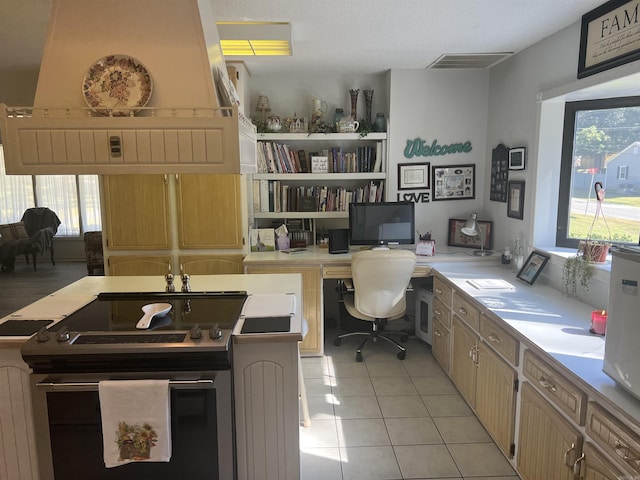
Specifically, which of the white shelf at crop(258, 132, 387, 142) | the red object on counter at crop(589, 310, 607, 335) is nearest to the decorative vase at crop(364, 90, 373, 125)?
the white shelf at crop(258, 132, 387, 142)

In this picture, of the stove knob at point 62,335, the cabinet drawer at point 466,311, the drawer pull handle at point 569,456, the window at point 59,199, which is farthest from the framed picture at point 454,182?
the window at point 59,199

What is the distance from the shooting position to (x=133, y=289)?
2631mm

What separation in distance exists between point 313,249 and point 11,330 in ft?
8.04

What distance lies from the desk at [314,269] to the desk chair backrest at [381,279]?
0.64ft

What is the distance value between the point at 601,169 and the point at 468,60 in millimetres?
1400

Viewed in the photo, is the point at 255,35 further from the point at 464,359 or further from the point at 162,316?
the point at 464,359

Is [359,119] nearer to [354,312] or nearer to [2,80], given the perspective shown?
[354,312]

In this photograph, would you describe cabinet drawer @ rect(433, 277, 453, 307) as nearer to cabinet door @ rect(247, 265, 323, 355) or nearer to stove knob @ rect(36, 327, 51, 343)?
cabinet door @ rect(247, 265, 323, 355)

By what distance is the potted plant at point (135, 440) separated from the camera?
1803 millimetres

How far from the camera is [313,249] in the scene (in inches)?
159

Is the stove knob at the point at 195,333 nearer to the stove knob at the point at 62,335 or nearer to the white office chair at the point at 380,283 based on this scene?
the stove knob at the point at 62,335

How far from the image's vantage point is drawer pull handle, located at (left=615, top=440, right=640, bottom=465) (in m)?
1.41

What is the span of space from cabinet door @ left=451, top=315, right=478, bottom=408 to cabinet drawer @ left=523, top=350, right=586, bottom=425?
65cm

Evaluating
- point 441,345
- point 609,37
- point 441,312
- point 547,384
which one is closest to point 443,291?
point 441,312
